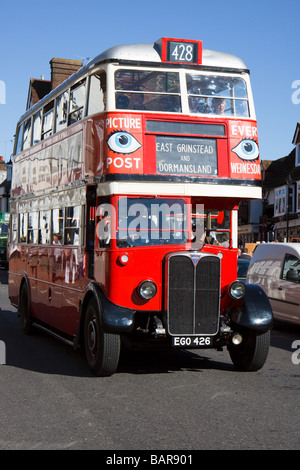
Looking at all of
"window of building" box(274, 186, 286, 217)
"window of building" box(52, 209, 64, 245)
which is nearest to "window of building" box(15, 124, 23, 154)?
"window of building" box(52, 209, 64, 245)

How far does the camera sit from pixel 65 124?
1139 centimetres

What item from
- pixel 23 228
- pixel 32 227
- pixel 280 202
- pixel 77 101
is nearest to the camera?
pixel 77 101

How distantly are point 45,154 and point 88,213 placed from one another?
3.00m

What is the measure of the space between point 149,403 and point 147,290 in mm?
1770

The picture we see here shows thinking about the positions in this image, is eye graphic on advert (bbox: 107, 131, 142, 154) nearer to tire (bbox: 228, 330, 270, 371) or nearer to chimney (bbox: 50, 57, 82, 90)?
tire (bbox: 228, 330, 270, 371)

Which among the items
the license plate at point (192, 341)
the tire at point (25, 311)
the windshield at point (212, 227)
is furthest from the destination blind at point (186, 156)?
the tire at point (25, 311)

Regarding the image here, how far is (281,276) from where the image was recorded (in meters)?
14.9

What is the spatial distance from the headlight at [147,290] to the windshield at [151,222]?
54cm

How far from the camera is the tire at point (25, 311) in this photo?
1362 cm

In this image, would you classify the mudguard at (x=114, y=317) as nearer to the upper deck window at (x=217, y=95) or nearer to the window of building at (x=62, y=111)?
the upper deck window at (x=217, y=95)

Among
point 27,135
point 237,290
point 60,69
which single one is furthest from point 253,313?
point 60,69

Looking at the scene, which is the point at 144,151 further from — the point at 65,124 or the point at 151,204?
the point at 65,124

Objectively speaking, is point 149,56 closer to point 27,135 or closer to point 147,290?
point 147,290
